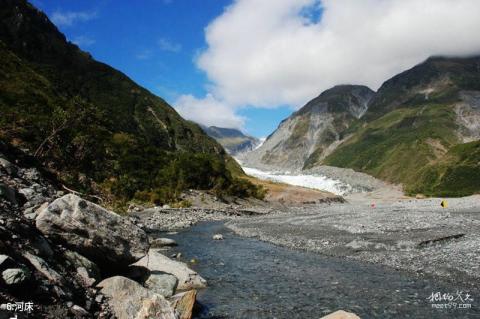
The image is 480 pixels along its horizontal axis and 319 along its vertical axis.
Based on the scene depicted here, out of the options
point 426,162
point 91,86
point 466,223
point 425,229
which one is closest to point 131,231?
point 425,229

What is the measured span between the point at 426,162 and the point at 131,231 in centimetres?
20414

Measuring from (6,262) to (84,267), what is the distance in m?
4.15

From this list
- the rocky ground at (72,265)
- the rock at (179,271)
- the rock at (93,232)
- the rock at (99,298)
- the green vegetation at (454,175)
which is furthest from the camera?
the green vegetation at (454,175)

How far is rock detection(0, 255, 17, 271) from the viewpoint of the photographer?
10884 mm

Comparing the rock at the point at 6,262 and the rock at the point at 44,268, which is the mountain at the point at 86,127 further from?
the rock at the point at 6,262

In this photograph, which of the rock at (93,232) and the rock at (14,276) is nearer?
the rock at (14,276)

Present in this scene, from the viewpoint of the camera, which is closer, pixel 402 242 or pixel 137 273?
pixel 137 273

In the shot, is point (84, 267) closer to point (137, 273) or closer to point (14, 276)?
point (137, 273)

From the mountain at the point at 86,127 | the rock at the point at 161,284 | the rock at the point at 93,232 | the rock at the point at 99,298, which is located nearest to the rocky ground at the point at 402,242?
the rock at the point at 161,284

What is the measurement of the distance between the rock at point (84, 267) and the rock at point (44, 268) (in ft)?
5.03

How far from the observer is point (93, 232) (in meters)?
15.9

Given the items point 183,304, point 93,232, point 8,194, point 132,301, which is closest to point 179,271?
point 183,304

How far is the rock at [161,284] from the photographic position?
17.7 m

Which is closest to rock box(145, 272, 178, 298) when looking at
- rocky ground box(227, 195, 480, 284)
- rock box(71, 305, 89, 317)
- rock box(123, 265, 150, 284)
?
rock box(123, 265, 150, 284)
